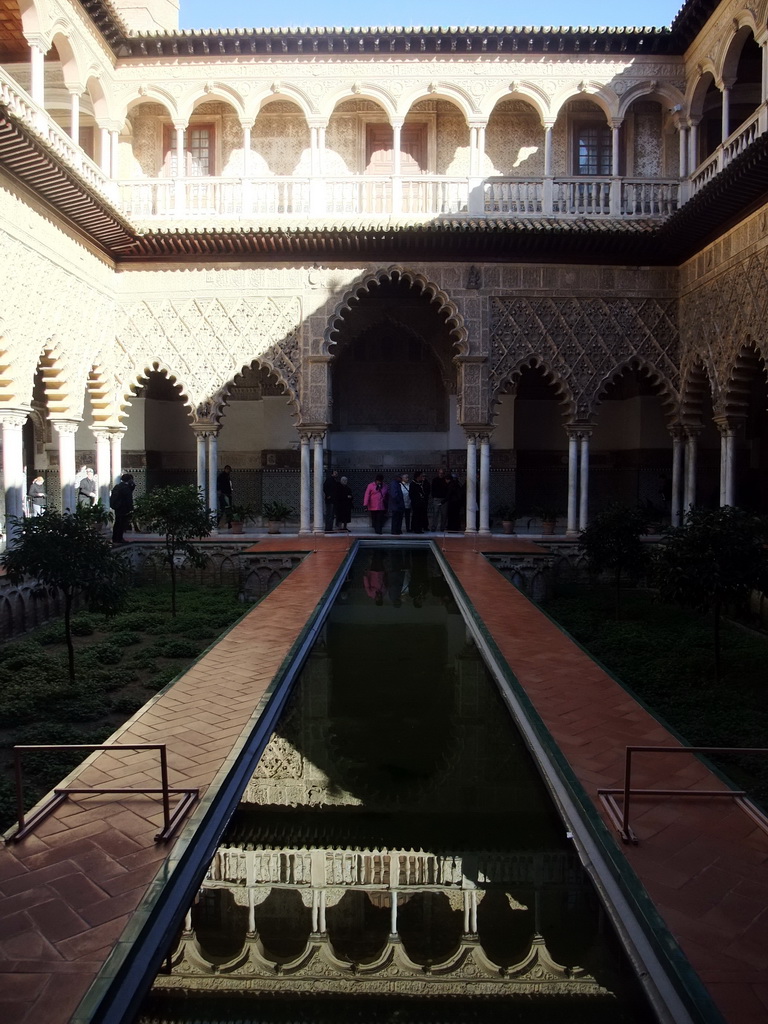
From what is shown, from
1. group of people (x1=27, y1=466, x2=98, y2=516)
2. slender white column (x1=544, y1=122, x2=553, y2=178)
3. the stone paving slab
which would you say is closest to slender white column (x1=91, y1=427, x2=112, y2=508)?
group of people (x1=27, y1=466, x2=98, y2=516)

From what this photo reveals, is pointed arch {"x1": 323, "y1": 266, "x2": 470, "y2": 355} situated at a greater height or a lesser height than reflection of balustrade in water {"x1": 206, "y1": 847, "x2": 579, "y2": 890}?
greater

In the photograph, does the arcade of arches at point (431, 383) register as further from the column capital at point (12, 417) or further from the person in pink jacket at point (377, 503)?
the person in pink jacket at point (377, 503)

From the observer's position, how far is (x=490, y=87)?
14711 mm

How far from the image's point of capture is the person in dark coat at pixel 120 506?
45.7ft

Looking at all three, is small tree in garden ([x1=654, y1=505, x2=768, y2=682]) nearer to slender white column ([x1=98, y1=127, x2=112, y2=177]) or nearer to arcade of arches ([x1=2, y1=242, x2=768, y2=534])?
arcade of arches ([x1=2, y1=242, x2=768, y2=534])

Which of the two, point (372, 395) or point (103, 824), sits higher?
point (372, 395)

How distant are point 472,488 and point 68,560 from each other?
30.0 feet

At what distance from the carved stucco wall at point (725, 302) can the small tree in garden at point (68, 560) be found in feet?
28.5

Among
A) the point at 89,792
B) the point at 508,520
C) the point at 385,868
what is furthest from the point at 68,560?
the point at 508,520

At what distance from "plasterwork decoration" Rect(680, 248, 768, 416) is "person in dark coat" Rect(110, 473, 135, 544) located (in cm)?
969

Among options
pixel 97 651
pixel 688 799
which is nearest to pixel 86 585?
pixel 97 651

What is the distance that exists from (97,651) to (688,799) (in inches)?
234

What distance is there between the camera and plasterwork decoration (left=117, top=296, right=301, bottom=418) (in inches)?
580

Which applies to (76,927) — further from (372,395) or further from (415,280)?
(372,395)
